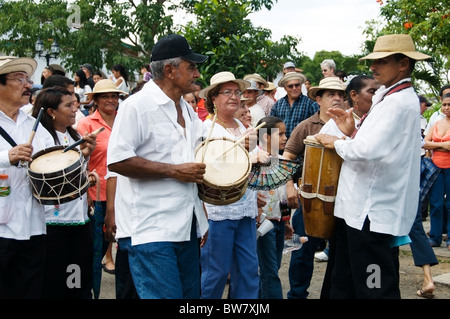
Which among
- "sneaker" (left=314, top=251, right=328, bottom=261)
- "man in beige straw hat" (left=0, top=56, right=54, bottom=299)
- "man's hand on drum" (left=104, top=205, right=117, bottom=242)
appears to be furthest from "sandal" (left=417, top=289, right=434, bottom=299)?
"man in beige straw hat" (left=0, top=56, right=54, bottom=299)

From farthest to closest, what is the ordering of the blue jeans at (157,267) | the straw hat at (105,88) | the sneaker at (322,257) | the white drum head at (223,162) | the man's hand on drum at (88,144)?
the sneaker at (322,257) < the straw hat at (105,88) < the man's hand on drum at (88,144) < the white drum head at (223,162) < the blue jeans at (157,267)

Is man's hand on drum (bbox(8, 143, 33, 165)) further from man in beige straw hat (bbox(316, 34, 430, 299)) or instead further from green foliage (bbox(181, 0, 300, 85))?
green foliage (bbox(181, 0, 300, 85))

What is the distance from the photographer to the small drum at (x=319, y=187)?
477cm

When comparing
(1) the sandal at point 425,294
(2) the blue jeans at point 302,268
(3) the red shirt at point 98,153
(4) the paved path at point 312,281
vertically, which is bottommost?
(4) the paved path at point 312,281

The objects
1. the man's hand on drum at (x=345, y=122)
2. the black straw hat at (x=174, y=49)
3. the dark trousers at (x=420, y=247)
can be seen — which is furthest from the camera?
the dark trousers at (x=420, y=247)

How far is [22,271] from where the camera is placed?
447cm

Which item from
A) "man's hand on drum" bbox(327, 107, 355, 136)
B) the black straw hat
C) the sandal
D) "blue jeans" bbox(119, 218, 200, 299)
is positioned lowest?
the sandal

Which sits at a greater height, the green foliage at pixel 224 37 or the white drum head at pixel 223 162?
the green foliage at pixel 224 37

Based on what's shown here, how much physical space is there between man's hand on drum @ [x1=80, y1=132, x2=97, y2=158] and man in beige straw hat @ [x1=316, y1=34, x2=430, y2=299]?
6.44 ft

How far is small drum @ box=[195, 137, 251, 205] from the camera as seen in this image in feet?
13.4

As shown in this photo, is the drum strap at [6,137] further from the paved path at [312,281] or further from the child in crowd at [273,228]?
the paved path at [312,281]

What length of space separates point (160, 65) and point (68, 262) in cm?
198

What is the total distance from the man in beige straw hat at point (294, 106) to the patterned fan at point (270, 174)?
11.4 feet

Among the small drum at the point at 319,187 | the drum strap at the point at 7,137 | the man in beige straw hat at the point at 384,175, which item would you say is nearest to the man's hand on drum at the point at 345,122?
the small drum at the point at 319,187
